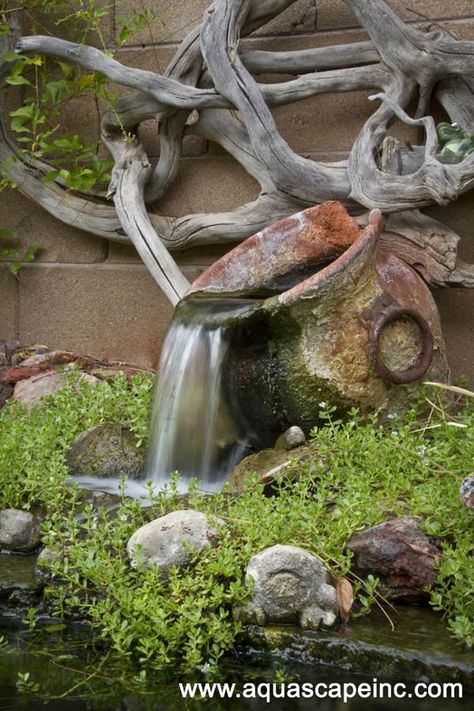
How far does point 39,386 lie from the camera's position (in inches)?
194

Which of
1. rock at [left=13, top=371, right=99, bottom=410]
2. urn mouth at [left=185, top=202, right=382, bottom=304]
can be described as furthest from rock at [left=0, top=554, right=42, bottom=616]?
rock at [left=13, top=371, right=99, bottom=410]

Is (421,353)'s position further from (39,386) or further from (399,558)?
(39,386)

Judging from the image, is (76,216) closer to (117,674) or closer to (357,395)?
(357,395)

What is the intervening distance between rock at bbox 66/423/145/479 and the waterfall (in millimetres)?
67

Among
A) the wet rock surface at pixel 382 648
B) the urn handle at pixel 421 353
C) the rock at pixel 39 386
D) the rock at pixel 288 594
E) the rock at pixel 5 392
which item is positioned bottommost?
the wet rock surface at pixel 382 648

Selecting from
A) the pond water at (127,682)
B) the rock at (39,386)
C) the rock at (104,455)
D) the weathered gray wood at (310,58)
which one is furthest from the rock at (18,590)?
the weathered gray wood at (310,58)

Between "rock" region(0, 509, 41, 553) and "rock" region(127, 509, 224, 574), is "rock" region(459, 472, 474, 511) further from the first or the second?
"rock" region(0, 509, 41, 553)

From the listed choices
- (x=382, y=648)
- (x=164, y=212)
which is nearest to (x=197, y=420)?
(x=382, y=648)

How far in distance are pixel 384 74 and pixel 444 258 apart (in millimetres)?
892

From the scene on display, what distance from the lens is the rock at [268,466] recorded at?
346cm

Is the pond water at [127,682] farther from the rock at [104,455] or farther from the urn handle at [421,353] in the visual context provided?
the urn handle at [421,353]

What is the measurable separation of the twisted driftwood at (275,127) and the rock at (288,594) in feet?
6.60

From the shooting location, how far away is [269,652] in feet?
8.57

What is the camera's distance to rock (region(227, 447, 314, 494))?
3455mm
